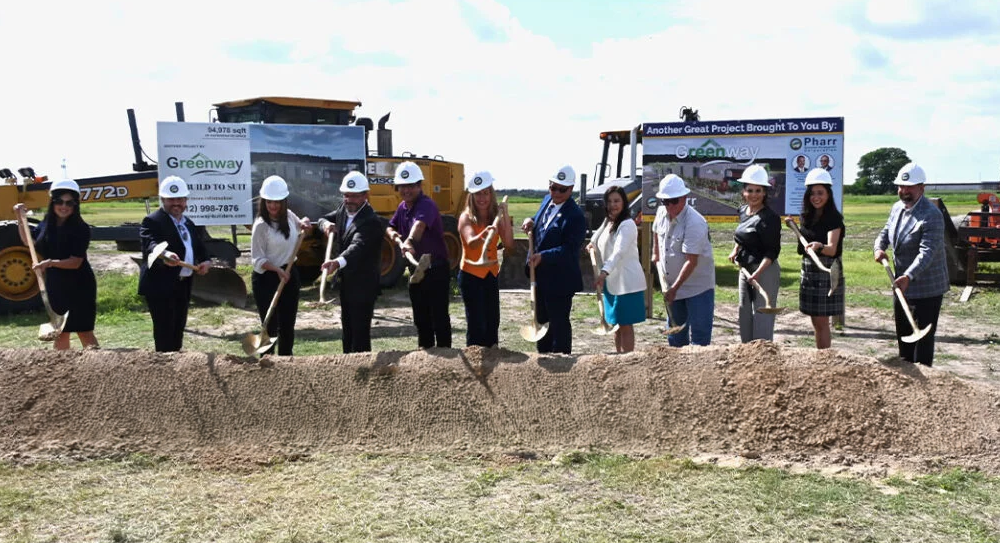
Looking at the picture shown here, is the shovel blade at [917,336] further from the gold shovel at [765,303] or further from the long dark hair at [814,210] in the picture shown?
the long dark hair at [814,210]

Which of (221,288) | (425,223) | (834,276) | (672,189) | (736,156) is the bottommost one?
(221,288)

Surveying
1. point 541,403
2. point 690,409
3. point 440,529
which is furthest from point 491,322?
point 440,529

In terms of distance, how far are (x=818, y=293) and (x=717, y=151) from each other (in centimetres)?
410

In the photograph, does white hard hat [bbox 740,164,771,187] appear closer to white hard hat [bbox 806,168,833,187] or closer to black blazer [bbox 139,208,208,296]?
white hard hat [bbox 806,168,833,187]

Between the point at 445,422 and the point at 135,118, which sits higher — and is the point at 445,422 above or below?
below

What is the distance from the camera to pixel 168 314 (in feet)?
18.7

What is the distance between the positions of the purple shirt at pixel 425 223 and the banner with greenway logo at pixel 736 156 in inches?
171

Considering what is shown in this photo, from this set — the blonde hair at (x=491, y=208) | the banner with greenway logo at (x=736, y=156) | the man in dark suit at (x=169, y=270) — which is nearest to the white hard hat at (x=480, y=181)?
the blonde hair at (x=491, y=208)

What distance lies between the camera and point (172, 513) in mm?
3891

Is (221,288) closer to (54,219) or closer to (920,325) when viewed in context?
(54,219)

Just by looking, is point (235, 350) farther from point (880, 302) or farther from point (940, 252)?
point (880, 302)

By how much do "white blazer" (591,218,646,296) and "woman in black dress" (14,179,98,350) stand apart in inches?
138

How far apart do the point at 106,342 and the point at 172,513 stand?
5081mm

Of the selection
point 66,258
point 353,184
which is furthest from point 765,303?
point 66,258
